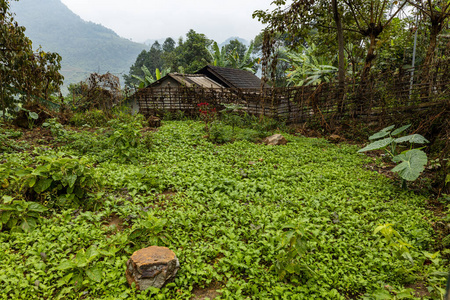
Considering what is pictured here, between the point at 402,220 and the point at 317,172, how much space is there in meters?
2.02

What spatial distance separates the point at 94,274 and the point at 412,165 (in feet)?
17.0

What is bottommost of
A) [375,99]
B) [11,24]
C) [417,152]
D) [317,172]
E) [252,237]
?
[252,237]

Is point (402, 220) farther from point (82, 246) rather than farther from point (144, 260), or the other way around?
point (82, 246)

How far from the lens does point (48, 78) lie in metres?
10.5

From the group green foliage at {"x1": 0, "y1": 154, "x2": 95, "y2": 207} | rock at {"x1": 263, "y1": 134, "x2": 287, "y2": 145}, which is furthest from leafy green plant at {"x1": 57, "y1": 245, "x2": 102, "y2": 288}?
rock at {"x1": 263, "y1": 134, "x2": 287, "y2": 145}

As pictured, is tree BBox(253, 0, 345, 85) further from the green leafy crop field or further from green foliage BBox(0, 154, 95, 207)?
green foliage BBox(0, 154, 95, 207)

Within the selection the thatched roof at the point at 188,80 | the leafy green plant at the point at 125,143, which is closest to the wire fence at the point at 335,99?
the thatched roof at the point at 188,80

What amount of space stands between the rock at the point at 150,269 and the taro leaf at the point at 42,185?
1.97 m

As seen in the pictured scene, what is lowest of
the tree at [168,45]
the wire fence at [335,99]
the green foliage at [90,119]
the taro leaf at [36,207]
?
the taro leaf at [36,207]

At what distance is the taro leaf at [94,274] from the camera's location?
2705 mm

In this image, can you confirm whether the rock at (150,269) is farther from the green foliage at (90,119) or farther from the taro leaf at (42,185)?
the green foliage at (90,119)

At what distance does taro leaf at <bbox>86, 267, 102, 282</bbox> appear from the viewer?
2.71 metres

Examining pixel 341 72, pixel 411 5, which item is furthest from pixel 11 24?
pixel 411 5

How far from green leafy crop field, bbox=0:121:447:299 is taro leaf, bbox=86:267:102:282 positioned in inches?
0.6
